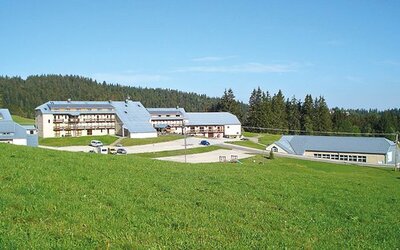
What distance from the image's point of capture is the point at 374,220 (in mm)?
12438

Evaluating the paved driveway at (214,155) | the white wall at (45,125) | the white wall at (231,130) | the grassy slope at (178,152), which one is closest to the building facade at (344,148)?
the paved driveway at (214,155)

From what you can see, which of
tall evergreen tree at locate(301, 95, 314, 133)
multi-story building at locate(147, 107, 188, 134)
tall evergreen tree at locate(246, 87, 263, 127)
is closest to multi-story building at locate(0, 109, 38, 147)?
multi-story building at locate(147, 107, 188, 134)

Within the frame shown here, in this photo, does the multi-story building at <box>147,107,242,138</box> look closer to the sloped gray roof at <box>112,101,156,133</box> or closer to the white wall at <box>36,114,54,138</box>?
the sloped gray roof at <box>112,101,156,133</box>

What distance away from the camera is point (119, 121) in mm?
100500

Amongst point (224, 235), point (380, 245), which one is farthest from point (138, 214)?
point (380, 245)

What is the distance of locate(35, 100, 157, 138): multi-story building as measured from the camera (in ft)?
310

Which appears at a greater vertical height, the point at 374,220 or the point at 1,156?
the point at 1,156

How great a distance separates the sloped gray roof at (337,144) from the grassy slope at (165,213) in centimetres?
6859

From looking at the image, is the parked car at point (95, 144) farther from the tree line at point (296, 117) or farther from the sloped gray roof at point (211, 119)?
the tree line at point (296, 117)

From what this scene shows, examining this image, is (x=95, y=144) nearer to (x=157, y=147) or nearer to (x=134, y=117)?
(x=157, y=147)

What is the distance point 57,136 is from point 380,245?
311 feet

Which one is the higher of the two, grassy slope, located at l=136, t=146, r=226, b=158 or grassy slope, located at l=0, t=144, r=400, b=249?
grassy slope, located at l=0, t=144, r=400, b=249

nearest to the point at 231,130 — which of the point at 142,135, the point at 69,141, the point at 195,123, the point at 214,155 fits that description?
the point at 195,123

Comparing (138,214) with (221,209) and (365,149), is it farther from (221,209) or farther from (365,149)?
(365,149)
